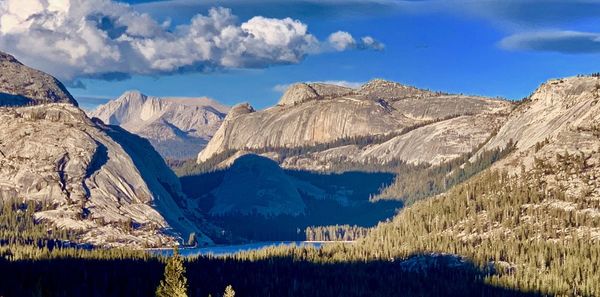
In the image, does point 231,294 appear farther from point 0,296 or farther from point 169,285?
point 0,296

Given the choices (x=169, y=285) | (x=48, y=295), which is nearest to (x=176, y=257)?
(x=169, y=285)

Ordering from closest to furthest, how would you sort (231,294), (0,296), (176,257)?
(231,294) < (176,257) < (0,296)

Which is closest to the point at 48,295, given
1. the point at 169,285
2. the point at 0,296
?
the point at 0,296

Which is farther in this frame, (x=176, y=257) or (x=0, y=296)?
(x=0, y=296)

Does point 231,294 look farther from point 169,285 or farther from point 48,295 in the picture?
point 48,295

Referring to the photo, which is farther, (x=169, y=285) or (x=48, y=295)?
(x=48, y=295)

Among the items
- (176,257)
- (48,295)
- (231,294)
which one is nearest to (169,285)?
(176,257)

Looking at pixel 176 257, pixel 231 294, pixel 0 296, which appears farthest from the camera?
pixel 0 296

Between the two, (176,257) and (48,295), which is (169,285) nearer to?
(176,257)
